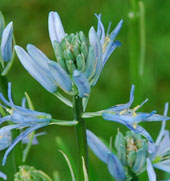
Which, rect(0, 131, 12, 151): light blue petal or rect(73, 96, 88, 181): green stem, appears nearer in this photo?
rect(73, 96, 88, 181): green stem

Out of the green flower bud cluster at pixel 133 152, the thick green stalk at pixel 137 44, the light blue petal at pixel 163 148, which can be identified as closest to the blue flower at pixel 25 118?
the green flower bud cluster at pixel 133 152

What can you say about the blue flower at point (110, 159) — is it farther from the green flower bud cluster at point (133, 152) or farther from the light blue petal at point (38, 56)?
the light blue petal at point (38, 56)

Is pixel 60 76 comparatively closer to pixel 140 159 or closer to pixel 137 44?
pixel 140 159

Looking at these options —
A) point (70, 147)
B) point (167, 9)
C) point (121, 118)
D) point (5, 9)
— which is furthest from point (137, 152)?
point (5, 9)

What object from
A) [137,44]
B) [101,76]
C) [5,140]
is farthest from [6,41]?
[101,76]

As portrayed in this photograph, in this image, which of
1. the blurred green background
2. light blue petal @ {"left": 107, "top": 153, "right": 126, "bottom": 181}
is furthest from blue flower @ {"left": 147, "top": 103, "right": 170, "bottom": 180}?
the blurred green background

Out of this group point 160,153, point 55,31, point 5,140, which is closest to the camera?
point 55,31

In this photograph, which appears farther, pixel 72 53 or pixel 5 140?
pixel 5 140

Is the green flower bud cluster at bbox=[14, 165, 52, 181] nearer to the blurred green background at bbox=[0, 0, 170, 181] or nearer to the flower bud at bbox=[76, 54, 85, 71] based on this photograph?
the flower bud at bbox=[76, 54, 85, 71]

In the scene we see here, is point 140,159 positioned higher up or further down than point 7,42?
further down
